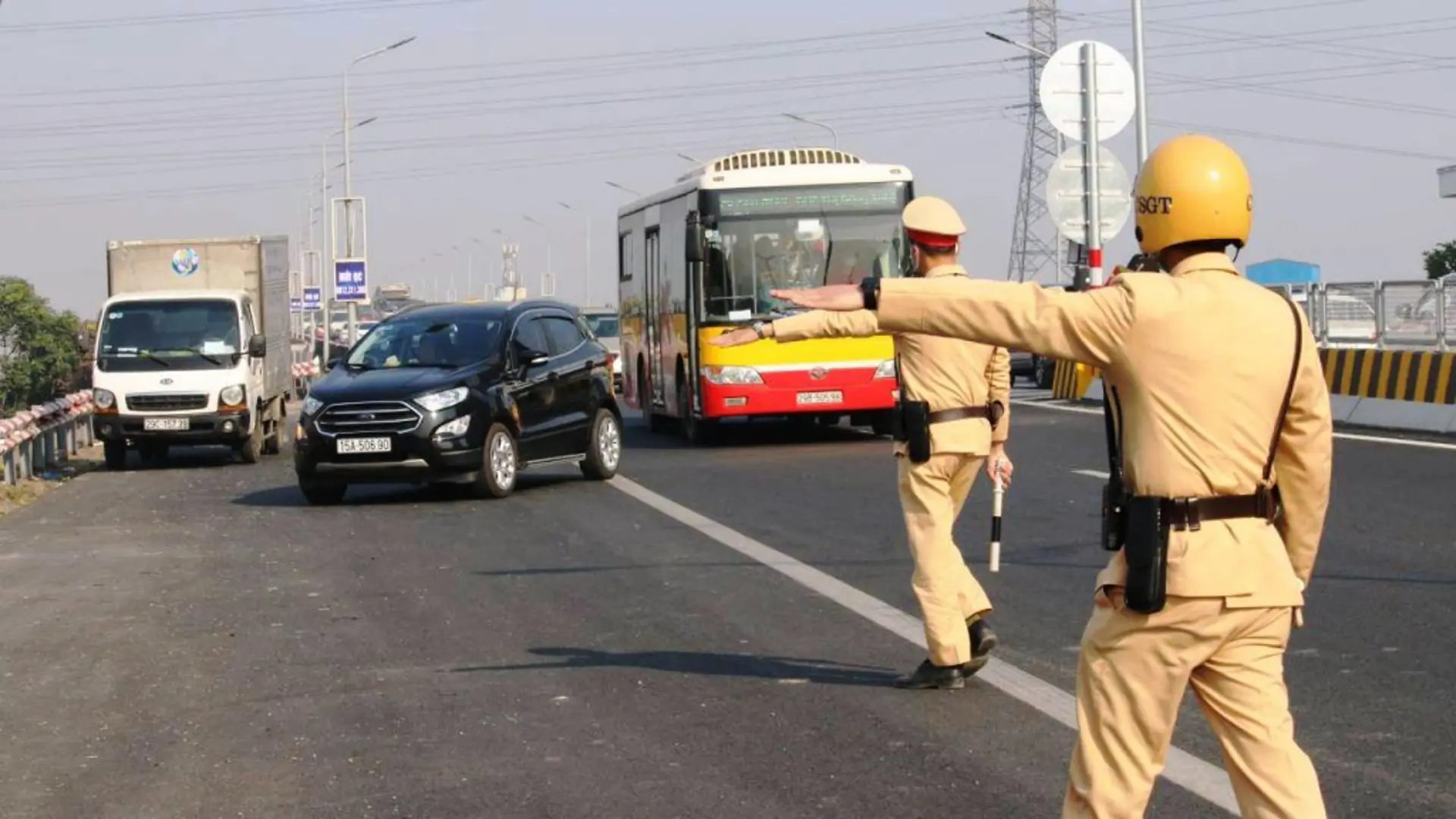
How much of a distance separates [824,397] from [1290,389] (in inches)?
815

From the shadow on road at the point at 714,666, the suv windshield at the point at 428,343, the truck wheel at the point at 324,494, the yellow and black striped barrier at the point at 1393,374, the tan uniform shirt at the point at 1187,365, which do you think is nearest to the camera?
the tan uniform shirt at the point at 1187,365

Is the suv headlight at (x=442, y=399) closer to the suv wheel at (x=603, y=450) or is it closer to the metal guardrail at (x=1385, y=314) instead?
the suv wheel at (x=603, y=450)

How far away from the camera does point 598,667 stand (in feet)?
31.5

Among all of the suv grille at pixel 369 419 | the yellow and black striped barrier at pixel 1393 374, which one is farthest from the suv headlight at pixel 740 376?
the suv grille at pixel 369 419

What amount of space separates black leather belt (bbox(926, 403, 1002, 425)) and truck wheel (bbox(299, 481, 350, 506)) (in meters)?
11.4

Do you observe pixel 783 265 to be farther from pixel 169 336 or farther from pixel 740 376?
pixel 169 336

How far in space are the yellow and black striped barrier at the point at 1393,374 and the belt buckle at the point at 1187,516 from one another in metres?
19.8

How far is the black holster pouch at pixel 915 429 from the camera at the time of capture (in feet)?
28.0

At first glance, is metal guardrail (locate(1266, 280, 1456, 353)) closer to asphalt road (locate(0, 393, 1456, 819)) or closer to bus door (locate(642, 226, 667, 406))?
bus door (locate(642, 226, 667, 406))

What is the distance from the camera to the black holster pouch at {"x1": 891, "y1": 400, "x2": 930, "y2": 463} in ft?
28.0

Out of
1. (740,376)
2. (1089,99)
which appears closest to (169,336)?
(740,376)

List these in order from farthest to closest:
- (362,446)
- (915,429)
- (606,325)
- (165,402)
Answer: (606,325)
(165,402)
(362,446)
(915,429)

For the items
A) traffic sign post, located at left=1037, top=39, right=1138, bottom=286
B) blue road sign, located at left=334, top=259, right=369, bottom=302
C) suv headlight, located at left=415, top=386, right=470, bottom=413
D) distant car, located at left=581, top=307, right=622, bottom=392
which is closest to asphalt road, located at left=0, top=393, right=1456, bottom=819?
suv headlight, located at left=415, top=386, right=470, bottom=413

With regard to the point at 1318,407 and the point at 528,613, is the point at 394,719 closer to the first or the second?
the point at 528,613
